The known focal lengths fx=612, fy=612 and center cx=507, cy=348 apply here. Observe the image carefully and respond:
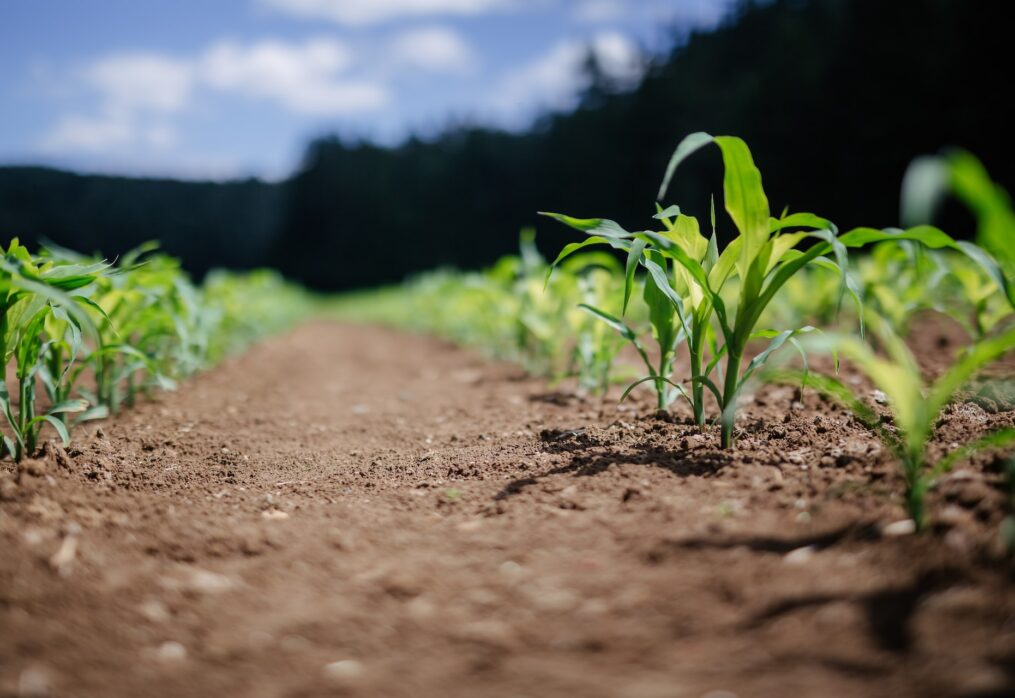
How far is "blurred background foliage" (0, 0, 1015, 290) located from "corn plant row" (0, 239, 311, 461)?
230 inches

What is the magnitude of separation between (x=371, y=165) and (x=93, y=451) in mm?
35016

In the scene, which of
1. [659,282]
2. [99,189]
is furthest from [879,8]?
[99,189]

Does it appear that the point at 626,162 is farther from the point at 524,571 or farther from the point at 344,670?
the point at 344,670

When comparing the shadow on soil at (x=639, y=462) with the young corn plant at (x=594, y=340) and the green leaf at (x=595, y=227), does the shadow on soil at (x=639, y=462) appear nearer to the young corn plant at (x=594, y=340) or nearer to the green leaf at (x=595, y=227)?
the green leaf at (x=595, y=227)

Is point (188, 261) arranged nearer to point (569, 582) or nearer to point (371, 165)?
point (371, 165)

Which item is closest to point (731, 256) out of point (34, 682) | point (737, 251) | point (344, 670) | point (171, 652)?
point (737, 251)

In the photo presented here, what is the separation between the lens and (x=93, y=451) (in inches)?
67.2

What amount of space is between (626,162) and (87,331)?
71.4 ft

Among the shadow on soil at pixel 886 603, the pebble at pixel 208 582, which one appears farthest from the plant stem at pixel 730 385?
the pebble at pixel 208 582

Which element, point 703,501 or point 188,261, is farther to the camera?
point 188,261

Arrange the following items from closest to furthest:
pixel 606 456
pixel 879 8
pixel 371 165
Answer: pixel 606 456 < pixel 879 8 < pixel 371 165

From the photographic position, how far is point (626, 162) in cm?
2156

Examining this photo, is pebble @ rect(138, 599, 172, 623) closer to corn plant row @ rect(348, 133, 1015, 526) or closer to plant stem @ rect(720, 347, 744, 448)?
corn plant row @ rect(348, 133, 1015, 526)

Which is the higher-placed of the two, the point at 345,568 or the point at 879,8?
the point at 879,8
